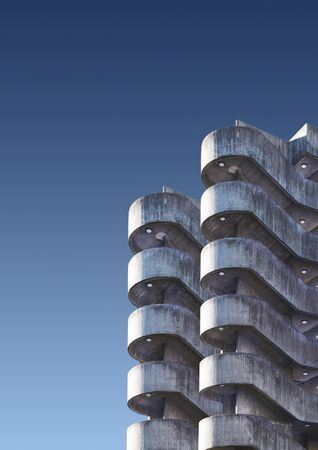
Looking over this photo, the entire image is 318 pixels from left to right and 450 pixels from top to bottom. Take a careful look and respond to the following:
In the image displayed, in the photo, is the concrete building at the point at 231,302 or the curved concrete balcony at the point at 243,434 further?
the concrete building at the point at 231,302

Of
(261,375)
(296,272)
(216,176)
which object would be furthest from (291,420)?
(216,176)

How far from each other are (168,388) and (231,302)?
10.4 m

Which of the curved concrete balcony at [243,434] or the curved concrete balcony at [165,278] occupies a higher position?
the curved concrete balcony at [165,278]

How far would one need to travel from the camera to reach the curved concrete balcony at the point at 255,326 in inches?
4124

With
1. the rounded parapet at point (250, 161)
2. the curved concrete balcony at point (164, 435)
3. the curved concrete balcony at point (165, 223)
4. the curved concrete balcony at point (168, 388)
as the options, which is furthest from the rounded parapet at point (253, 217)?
the curved concrete balcony at point (164, 435)

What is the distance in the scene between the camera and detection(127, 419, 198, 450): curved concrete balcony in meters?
109

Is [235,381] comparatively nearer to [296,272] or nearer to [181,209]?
[296,272]

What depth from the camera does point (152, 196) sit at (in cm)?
11900

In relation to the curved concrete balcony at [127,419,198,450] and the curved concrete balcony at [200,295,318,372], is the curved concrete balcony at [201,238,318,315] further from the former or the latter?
the curved concrete balcony at [127,419,198,450]

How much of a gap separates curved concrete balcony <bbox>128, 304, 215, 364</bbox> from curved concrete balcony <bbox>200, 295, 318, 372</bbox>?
6699 mm

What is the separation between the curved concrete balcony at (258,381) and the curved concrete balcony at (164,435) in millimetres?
5991

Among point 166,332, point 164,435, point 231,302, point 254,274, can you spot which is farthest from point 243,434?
point 166,332

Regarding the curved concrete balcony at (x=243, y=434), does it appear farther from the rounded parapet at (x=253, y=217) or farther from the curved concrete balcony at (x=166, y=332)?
the rounded parapet at (x=253, y=217)

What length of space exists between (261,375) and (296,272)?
12.9m
